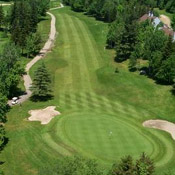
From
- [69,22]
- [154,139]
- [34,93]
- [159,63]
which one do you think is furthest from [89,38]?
[154,139]

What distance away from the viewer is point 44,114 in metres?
79.1

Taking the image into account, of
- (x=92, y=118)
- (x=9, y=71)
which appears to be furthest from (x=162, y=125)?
(x=9, y=71)

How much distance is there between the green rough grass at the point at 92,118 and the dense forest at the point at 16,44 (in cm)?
567

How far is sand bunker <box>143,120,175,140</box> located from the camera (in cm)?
7589

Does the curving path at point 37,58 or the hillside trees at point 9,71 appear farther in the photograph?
the curving path at point 37,58

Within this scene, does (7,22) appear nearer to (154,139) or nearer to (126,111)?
(126,111)

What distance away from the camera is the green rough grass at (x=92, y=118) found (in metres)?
63.1

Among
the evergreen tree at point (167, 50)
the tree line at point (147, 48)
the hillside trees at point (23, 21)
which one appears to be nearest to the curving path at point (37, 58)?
the hillside trees at point (23, 21)

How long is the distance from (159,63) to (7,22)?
3220 inches

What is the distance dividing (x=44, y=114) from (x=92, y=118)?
1098 cm

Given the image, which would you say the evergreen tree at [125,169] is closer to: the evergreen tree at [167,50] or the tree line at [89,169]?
the tree line at [89,169]

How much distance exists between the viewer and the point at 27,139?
6850 cm

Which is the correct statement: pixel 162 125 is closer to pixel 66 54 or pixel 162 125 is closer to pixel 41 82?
pixel 41 82

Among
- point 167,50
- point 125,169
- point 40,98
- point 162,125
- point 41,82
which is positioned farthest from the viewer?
point 167,50
